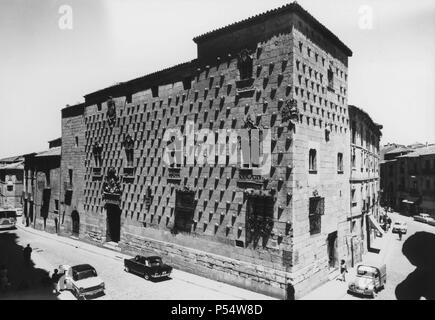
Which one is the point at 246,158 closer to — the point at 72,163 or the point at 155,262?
the point at 155,262

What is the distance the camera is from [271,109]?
1638cm

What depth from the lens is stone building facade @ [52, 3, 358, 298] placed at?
629 inches

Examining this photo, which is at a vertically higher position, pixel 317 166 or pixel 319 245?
pixel 317 166

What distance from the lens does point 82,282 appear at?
625 inches

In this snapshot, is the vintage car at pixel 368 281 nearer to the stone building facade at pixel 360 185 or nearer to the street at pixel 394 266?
the street at pixel 394 266

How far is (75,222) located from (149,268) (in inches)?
608

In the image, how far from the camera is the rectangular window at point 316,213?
1718 cm

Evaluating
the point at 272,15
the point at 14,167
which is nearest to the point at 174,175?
the point at 272,15

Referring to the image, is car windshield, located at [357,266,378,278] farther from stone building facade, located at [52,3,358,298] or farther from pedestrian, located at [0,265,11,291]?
pedestrian, located at [0,265,11,291]

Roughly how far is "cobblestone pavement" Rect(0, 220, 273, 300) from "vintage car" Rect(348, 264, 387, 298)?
16.6 feet
